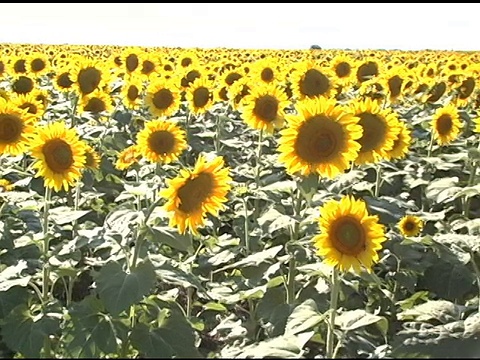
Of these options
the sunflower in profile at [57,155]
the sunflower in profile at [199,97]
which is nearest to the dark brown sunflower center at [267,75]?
the sunflower in profile at [199,97]

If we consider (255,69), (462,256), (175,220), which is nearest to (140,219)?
(175,220)

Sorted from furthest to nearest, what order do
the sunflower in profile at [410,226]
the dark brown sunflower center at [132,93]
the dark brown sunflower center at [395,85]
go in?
the dark brown sunflower center at [132,93]
the dark brown sunflower center at [395,85]
the sunflower in profile at [410,226]

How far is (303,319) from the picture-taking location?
2916 mm

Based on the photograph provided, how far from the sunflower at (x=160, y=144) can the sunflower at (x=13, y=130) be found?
695 millimetres

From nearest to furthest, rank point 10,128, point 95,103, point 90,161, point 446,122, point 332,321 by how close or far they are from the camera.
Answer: point 332,321, point 10,128, point 90,161, point 446,122, point 95,103

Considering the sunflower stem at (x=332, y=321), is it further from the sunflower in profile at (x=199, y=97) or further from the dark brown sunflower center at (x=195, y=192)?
the sunflower in profile at (x=199, y=97)

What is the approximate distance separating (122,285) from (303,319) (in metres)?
0.76

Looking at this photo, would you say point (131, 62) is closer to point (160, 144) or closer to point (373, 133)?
point (160, 144)

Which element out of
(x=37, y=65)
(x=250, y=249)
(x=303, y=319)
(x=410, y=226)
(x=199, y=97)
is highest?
(x=37, y=65)

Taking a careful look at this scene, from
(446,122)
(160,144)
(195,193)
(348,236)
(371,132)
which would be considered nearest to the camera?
(348,236)

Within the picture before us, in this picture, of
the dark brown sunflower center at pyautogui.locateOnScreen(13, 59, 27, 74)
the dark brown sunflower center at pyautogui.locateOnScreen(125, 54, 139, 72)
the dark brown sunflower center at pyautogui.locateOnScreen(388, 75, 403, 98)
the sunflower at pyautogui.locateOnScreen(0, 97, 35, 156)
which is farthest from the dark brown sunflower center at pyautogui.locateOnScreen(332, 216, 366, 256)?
the dark brown sunflower center at pyautogui.locateOnScreen(13, 59, 27, 74)

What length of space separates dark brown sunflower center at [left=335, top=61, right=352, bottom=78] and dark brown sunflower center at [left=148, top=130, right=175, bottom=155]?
13.9 ft

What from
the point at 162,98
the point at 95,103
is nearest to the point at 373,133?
the point at 162,98

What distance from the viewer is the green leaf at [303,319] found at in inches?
111
